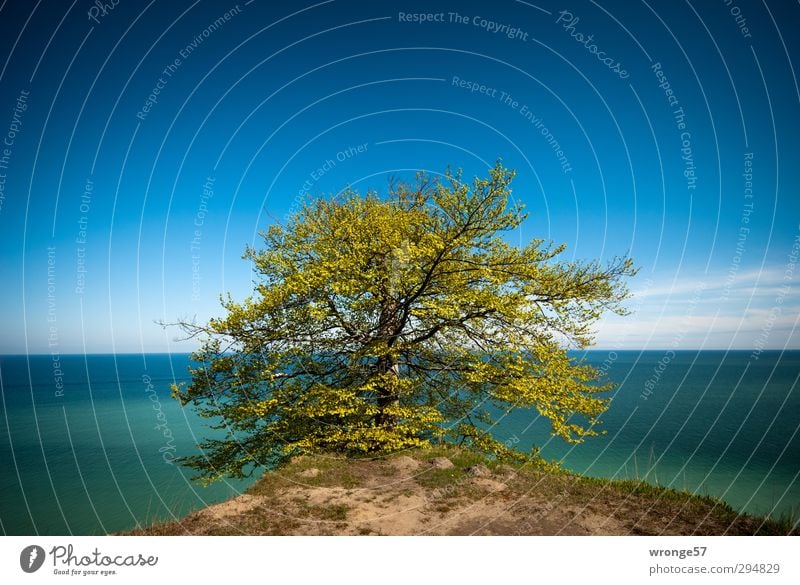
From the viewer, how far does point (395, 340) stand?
48.0 feet

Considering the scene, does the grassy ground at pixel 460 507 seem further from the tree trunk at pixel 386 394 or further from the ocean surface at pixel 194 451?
the tree trunk at pixel 386 394

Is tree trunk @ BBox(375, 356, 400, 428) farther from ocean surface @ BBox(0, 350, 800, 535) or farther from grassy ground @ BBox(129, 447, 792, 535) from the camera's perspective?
ocean surface @ BBox(0, 350, 800, 535)

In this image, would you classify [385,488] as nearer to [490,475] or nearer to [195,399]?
[490,475]

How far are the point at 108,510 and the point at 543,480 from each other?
35.8m

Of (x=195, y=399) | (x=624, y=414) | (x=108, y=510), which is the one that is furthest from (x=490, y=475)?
(x=624, y=414)

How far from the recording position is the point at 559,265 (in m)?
15.0

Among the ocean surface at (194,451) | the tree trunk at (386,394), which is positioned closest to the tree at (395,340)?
the tree trunk at (386,394)

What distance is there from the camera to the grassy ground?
838cm

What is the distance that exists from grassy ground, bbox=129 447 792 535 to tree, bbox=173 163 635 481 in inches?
70.8

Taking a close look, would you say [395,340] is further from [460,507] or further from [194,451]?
[194,451]

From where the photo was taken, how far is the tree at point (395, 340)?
42.5 ft

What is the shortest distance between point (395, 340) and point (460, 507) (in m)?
6.26
